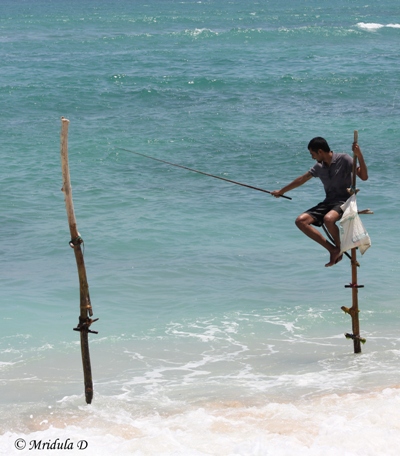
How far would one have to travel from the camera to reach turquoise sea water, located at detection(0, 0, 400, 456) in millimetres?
6852

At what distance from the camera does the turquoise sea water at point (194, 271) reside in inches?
270

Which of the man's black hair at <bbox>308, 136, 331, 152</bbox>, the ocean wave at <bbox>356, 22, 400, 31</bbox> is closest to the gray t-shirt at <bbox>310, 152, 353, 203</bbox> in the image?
the man's black hair at <bbox>308, 136, 331, 152</bbox>

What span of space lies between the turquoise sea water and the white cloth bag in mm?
1363

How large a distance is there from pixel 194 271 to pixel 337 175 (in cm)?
364

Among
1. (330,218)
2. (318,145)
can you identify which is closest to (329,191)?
(330,218)

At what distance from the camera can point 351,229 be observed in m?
7.41

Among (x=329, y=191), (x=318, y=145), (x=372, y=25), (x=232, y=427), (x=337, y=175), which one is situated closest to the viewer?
(x=232, y=427)

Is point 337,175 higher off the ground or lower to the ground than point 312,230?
higher

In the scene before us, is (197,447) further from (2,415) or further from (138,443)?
(2,415)

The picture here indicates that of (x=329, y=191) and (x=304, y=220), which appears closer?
(x=304, y=220)

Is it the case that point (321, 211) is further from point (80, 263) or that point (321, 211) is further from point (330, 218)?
point (80, 263)

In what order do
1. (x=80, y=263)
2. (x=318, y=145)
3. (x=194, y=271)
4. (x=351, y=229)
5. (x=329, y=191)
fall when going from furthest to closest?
(x=194, y=271) → (x=329, y=191) → (x=318, y=145) → (x=351, y=229) → (x=80, y=263)

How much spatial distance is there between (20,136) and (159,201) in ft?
18.7

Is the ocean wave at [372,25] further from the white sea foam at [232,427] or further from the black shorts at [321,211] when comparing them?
the white sea foam at [232,427]
